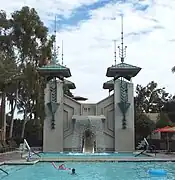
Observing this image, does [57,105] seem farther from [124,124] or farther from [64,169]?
[64,169]

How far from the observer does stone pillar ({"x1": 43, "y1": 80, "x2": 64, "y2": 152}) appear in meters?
37.7

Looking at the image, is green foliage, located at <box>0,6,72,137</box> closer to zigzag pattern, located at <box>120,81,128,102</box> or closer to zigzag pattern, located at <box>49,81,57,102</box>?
zigzag pattern, located at <box>49,81,57,102</box>

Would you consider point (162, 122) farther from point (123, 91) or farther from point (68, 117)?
point (68, 117)

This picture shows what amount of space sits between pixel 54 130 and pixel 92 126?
367cm

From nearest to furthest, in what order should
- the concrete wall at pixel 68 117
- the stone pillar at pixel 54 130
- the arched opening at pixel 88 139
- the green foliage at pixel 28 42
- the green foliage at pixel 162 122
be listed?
the green foliage at pixel 28 42, the arched opening at pixel 88 139, the stone pillar at pixel 54 130, the concrete wall at pixel 68 117, the green foliage at pixel 162 122

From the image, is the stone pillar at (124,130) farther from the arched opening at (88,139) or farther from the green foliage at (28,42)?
the green foliage at (28,42)

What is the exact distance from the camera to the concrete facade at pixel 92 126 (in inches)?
1460

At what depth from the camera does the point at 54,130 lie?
124 ft

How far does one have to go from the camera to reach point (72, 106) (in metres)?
39.0

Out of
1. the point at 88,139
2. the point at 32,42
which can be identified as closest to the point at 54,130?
the point at 88,139

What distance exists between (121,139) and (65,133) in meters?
5.25

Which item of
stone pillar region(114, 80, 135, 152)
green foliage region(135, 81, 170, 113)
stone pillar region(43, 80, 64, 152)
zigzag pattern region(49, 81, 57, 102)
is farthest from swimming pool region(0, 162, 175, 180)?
green foliage region(135, 81, 170, 113)

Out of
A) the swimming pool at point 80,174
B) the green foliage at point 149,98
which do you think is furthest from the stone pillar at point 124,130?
the green foliage at point 149,98

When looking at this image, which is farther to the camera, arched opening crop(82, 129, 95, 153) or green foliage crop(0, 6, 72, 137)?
arched opening crop(82, 129, 95, 153)
